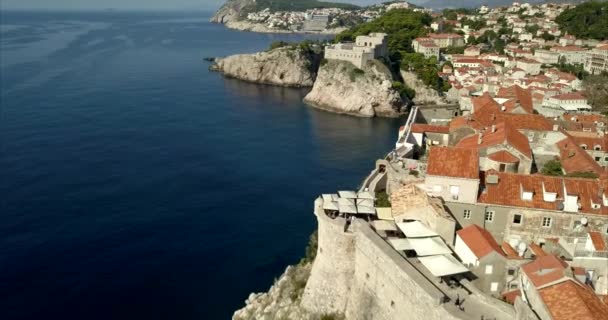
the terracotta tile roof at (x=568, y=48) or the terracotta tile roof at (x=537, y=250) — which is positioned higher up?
the terracotta tile roof at (x=568, y=48)

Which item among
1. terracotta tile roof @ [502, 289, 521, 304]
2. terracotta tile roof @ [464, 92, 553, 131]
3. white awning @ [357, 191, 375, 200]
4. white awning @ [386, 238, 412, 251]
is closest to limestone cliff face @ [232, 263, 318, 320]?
white awning @ [357, 191, 375, 200]

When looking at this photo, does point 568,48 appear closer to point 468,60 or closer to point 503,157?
point 468,60

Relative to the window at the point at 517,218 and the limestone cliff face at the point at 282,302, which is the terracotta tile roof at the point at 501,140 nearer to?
the window at the point at 517,218

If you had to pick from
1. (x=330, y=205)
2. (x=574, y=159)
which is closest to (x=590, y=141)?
(x=574, y=159)

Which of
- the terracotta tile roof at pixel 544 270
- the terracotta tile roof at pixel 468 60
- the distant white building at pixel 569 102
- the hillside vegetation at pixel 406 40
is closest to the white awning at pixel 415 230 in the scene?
the terracotta tile roof at pixel 544 270

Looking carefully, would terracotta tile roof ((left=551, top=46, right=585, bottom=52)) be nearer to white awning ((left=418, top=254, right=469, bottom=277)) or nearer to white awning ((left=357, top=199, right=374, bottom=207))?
white awning ((left=357, top=199, right=374, bottom=207))

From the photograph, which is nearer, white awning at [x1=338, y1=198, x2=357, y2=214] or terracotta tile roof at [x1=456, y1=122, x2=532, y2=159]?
white awning at [x1=338, y1=198, x2=357, y2=214]
